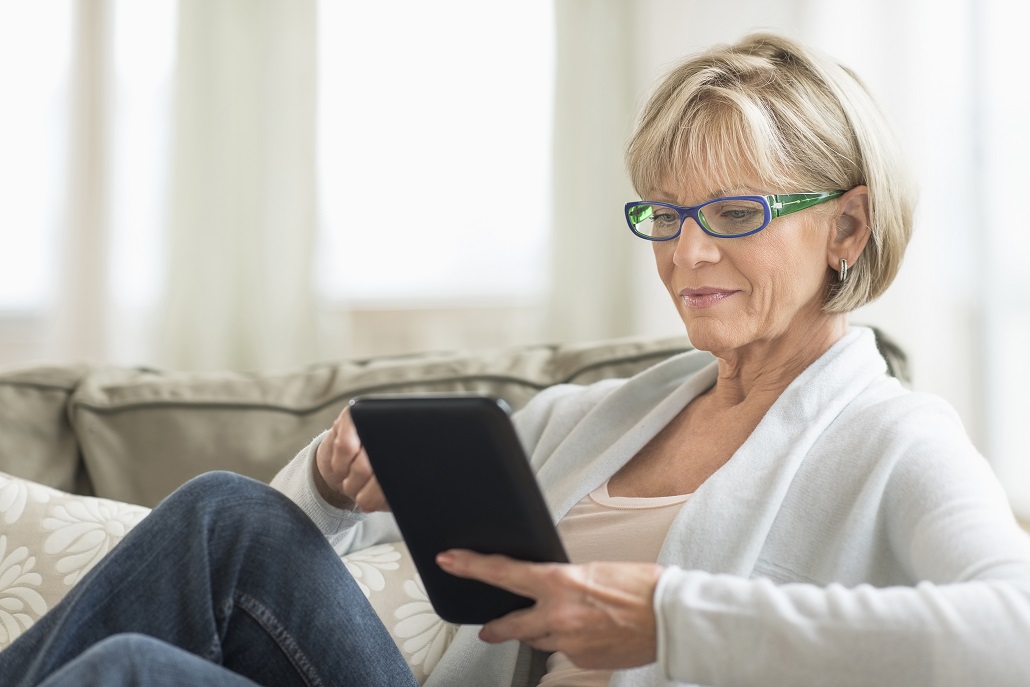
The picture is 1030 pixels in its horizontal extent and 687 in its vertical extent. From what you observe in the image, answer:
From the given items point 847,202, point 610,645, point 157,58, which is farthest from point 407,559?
point 157,58

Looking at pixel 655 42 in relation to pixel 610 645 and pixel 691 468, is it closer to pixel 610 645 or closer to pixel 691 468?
pixel 691 468

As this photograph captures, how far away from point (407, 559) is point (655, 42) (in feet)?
6.57

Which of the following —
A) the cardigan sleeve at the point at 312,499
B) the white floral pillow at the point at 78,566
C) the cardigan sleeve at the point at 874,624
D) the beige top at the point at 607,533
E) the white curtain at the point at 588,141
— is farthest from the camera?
the white curtain at the point at 588,141

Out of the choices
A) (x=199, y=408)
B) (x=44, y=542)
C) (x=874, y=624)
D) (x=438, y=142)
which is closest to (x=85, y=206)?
(x=438, y=142)

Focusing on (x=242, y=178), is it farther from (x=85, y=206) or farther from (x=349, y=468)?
(x=349, y=468)

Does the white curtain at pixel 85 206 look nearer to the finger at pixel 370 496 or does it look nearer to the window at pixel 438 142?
the window at pixel 438 142

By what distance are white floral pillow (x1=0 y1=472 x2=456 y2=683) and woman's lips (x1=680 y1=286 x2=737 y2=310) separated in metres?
0.54

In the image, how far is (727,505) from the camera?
1.09 m

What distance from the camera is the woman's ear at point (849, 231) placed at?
4.00 ft

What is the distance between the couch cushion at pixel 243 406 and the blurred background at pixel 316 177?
1283mm

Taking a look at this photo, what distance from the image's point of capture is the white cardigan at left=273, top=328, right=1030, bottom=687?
784 millimetres

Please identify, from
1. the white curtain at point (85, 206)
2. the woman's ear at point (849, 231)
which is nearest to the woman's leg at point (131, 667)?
the woman's ear at point (849, 231)

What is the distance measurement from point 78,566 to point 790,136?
3.54 ft

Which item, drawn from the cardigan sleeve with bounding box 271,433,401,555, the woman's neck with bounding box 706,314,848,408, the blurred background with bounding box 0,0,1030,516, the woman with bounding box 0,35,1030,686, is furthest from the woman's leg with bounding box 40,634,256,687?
the blurred background with bounding box 0,0,1030,516
